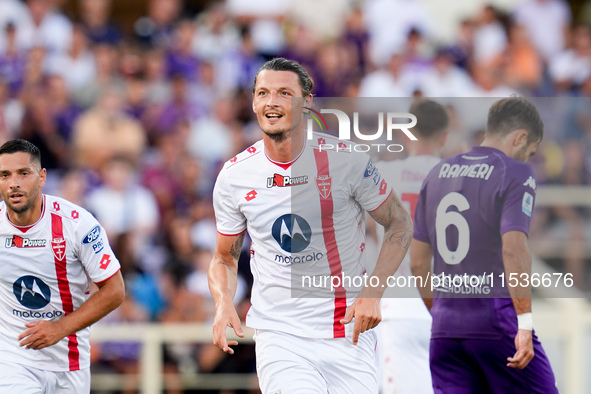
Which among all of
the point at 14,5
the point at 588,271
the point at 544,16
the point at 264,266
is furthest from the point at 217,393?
the point at 544,16

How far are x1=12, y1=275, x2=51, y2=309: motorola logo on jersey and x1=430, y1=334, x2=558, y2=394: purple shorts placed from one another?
8.55 ft

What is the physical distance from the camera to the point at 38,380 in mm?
6129

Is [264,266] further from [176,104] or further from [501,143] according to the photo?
[176,104]

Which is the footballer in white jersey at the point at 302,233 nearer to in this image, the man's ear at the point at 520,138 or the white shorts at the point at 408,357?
the man's ear at the point at 520,138

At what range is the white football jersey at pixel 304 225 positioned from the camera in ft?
18.7

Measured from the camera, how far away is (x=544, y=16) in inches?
609

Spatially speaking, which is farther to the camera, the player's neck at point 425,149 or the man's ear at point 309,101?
the player's neck at point 425,149

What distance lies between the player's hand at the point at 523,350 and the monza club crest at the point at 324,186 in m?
1.44

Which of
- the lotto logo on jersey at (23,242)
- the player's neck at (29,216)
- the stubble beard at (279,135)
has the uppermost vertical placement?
the stubble beard at (279,135)

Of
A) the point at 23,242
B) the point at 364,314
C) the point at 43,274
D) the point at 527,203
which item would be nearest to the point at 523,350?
the point at 527,203

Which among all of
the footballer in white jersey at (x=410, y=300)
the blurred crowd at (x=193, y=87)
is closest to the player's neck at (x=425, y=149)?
the footballer in white jersey at (x=410, y=300)

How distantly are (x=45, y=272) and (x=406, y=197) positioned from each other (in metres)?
2.75

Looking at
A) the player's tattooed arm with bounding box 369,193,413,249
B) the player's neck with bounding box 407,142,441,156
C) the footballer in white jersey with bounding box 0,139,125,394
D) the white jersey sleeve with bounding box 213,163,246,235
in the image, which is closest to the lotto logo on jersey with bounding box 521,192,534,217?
the player's tattooed arm with bounding box 369,193,413,249

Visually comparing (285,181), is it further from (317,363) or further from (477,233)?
(477,233)
